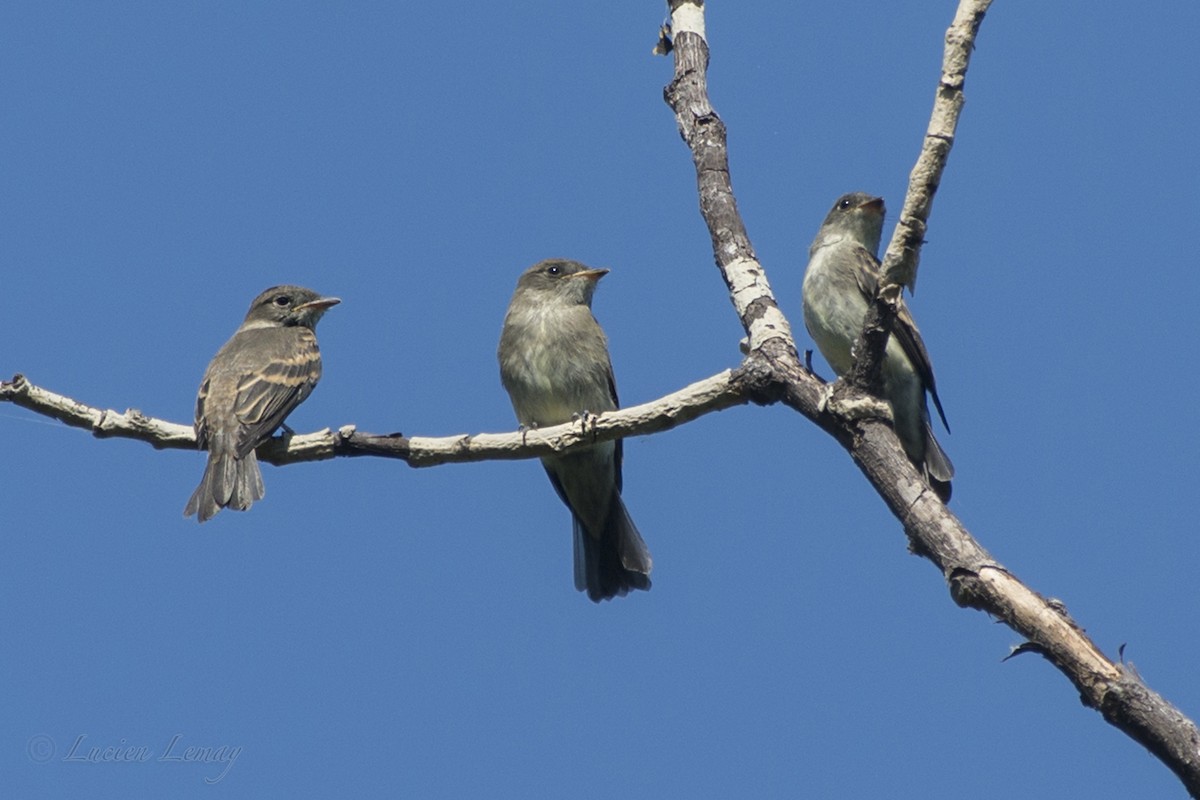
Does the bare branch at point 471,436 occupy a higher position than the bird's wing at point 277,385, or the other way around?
the bird's wing at point 277,385

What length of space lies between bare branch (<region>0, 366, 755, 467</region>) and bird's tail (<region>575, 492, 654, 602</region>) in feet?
9.06

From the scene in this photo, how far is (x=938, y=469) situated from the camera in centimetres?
869

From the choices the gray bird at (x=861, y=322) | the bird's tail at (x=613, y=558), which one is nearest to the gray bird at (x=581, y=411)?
the bird's tail at (x=613, y=558)

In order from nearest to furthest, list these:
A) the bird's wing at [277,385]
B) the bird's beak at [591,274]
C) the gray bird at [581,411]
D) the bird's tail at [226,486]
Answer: the bird's tail at [226,486], the bird's wing at [277,385], the gray bird at [581,411], the bird's beak at [591,274]

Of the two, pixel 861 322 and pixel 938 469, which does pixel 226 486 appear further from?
pixel 938 469

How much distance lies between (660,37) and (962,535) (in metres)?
4.80

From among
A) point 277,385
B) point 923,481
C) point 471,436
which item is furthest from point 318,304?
point 923,481

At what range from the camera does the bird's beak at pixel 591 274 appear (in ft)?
34.1

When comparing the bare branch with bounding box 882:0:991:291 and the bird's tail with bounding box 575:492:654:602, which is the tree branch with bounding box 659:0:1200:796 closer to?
the bare branch with bounding box 882:0:991:291

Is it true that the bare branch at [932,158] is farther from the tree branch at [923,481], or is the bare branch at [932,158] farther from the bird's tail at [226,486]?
the bird's tail at [226,486]

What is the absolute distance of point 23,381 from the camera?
23.6 feet

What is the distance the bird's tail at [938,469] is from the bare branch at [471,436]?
239 cm

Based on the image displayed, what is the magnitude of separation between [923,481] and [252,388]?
4.84 meters

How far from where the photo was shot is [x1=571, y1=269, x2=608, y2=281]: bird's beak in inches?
409
